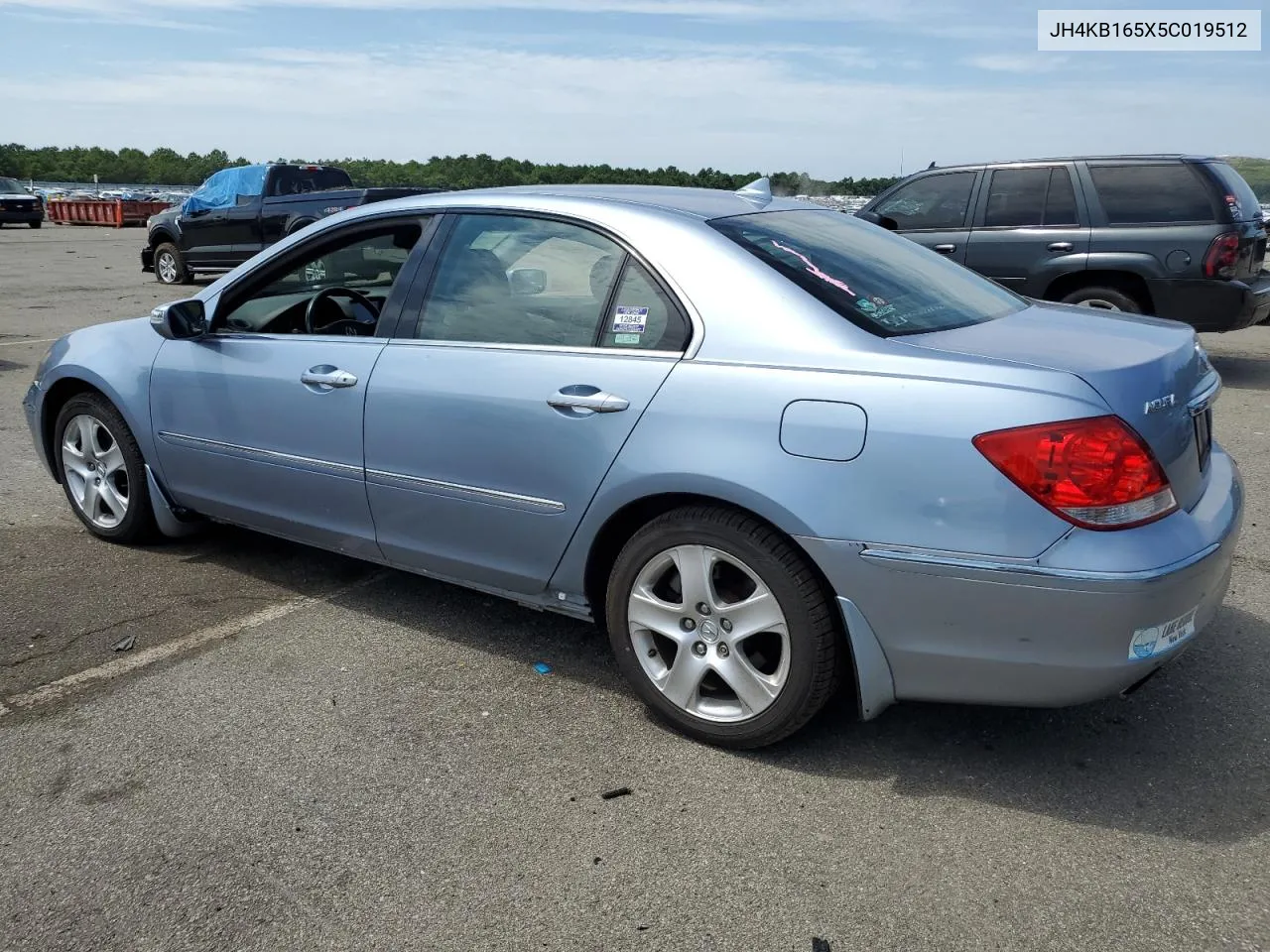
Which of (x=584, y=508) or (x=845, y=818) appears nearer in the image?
(x=845, y=818)

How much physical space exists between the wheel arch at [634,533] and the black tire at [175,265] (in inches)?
617

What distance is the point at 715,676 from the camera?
3.23 meters

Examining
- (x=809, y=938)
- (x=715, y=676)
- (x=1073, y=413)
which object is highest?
(x=1073, y=413)

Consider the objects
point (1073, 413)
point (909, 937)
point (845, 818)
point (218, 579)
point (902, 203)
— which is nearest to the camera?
point (909, 937)

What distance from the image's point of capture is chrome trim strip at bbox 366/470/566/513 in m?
3.40

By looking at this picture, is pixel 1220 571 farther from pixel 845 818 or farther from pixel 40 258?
pixel 40 258

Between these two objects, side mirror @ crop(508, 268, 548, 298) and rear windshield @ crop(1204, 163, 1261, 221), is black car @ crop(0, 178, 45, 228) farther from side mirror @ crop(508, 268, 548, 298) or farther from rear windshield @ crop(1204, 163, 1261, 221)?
side mirror @ crop(508, 268, 548, 298)

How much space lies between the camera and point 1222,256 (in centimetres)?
859

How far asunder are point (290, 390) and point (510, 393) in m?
1.05

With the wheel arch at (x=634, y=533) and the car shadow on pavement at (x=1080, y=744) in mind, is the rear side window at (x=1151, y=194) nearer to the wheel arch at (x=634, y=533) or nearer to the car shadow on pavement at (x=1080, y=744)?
the car shadow on pavement at (x=1080, y=744)

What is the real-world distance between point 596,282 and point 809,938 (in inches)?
77.7

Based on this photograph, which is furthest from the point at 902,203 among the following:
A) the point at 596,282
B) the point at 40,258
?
the point at 40,258

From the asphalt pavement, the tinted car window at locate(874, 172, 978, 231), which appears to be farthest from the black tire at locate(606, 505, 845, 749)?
the tinted car window at locate(874, 172, 978, 231)

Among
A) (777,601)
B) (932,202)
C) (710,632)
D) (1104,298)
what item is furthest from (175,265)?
(777,601)
